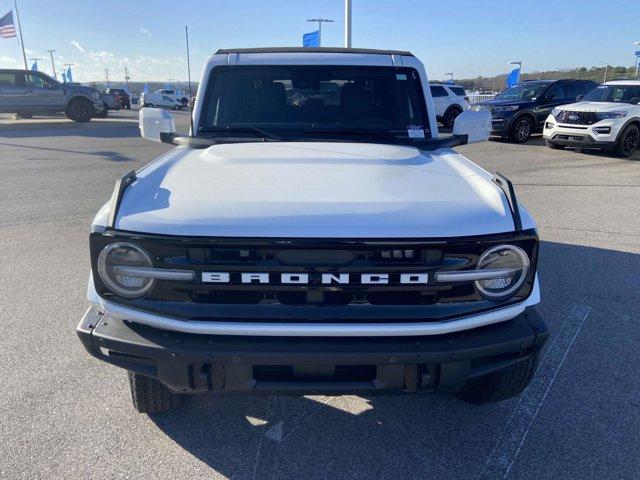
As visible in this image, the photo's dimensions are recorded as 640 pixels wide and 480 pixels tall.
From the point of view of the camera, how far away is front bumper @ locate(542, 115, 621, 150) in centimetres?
1187

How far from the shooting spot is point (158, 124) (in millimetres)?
3691

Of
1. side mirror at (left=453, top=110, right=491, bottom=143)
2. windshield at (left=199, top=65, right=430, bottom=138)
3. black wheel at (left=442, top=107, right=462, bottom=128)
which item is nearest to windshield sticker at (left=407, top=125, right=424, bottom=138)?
windshield at (left=199, top=65, right=430, bottom=138)

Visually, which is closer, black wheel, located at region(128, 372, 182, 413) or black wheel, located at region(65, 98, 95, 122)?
black wheel, located at region(128, 372, 182, 413)

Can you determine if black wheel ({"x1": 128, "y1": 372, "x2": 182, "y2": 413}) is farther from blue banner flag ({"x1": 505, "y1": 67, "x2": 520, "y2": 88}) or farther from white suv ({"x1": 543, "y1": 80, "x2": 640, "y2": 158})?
blue banner flag ({"x1": 505, "y1": 67, "x2": 520, "y2": 88})

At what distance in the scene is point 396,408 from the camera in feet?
9.41

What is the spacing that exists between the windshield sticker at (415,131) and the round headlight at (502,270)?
63.1 inches

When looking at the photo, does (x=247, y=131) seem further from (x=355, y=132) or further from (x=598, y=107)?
(x=598, y=107)

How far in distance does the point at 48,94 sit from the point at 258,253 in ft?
69.2

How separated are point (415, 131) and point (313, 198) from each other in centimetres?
165

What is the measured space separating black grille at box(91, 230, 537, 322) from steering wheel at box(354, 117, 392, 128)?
173 cm

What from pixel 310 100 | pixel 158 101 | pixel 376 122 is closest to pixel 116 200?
pixel 310 100

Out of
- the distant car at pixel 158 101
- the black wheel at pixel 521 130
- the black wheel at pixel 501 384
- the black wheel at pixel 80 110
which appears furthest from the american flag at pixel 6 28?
the black wheel at pixel 501 384

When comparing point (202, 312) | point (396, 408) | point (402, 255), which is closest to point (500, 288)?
point (402, 255)

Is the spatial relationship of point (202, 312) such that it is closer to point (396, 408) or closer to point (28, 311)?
point (396, 408)
